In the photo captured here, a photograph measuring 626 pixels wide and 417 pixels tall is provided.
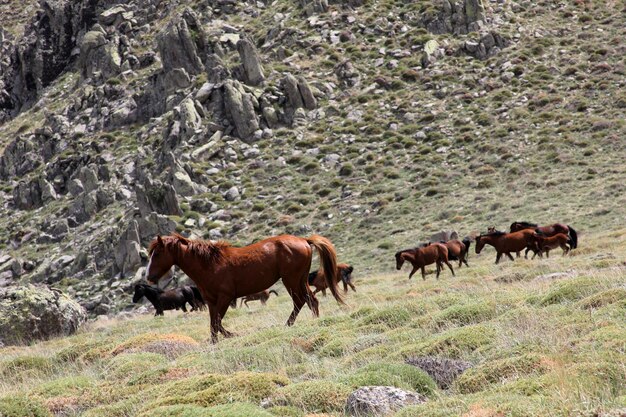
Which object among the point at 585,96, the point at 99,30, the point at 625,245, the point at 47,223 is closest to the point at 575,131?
the point at 585,96

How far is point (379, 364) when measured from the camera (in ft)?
30.0

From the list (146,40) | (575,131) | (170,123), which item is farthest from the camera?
(146,40)

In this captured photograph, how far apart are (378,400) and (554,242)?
25.8 meters

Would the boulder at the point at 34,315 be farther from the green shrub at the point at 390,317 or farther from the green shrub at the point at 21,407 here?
the green shrub at the point at 21,407

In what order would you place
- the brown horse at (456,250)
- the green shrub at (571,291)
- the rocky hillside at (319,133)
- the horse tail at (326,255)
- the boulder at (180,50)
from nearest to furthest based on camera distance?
the green shrub at (571,291) → the horse tail at (326,255) → the brown horse at (456,250) → the rocky hillside at (319,133) → the boulder at (180,50)

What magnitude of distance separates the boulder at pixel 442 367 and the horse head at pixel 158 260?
7.67 metres

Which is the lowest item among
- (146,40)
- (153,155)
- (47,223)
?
(47,223)

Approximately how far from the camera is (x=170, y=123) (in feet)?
212

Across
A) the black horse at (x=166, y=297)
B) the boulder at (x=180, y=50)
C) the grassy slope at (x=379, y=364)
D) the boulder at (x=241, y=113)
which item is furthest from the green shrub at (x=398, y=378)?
the boulder at (x=180, y=50)

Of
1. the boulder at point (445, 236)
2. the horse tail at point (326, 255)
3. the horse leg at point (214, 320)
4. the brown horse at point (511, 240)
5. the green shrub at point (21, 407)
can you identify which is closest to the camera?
the green shrub at point (21, 407)

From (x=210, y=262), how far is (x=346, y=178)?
1637 inches

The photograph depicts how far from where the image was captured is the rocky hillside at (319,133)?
51.1 metres

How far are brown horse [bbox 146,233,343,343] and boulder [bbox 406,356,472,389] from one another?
655 cm

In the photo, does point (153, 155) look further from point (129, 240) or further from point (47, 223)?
point (129, 240)
